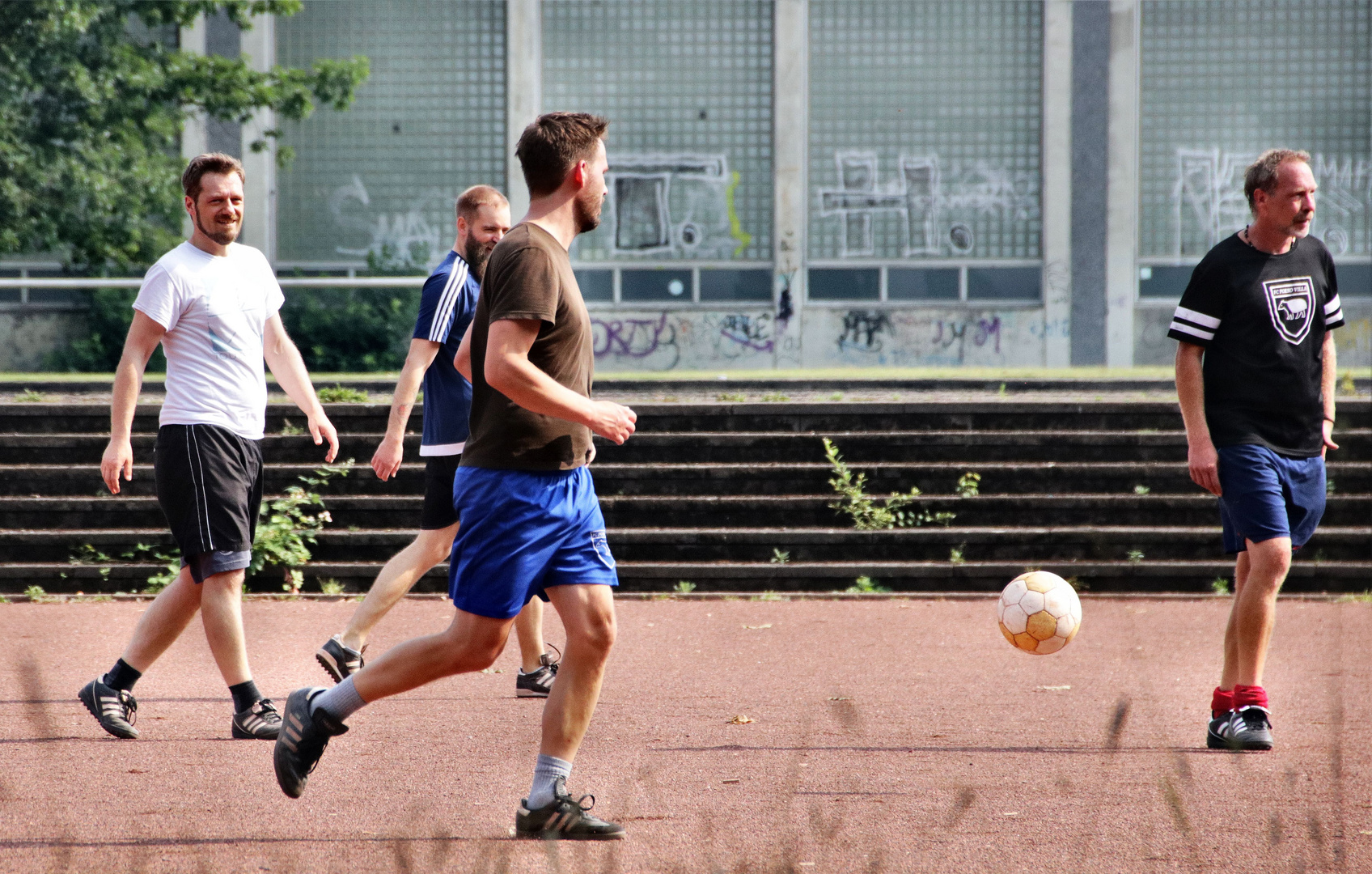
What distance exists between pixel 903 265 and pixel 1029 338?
9.31 ft

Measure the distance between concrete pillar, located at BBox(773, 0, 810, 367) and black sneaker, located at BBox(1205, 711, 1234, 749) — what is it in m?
22.9

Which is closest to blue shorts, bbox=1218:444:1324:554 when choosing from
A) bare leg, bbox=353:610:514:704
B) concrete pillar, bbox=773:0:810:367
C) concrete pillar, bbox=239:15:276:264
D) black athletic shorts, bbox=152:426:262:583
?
bare leg, bbox=353:610:514:704

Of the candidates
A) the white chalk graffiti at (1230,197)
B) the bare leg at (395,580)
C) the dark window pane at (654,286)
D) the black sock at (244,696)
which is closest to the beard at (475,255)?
the bare leg at (395,580)

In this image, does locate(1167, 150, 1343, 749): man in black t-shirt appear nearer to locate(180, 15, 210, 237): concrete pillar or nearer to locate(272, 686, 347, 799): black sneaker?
locate(272, 686, 347, 799): black sneaker

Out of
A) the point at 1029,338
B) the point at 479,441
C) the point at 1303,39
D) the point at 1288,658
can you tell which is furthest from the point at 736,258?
the point at 479,441

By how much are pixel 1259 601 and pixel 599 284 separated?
934 inches

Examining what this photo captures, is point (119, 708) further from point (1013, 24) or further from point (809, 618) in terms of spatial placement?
point (1013, 24)

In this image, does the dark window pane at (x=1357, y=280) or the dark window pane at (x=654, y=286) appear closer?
the dark window pane at (x=1357, y=280)

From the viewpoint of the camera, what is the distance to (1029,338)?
27.5 meters

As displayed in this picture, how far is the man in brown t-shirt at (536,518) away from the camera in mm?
3475

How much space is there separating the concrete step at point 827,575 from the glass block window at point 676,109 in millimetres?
19789

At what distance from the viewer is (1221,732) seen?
473 cm

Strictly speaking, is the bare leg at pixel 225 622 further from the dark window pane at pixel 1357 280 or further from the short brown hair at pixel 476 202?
the dark window pane at pixel 1357 280

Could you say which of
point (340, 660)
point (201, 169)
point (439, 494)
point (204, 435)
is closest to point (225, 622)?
point (204, 435)
